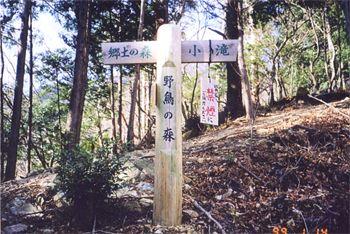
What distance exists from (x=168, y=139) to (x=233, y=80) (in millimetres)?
6719

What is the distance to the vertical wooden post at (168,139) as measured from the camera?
12.8 ft

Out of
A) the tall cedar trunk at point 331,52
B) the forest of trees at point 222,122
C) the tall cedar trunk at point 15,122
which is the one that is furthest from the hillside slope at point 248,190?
the tall cedar trunk at point 331,52

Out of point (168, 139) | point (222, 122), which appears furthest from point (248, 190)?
point (222, 122)

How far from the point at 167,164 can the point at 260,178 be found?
1.64 metres

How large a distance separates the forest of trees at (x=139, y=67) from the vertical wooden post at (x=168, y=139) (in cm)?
364

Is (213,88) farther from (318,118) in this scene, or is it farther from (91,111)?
(91,111)

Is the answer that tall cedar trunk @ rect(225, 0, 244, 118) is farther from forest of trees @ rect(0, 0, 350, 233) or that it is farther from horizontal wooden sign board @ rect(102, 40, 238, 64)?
horizontal wooden sign board @ rect(102, 40, 238, 64)

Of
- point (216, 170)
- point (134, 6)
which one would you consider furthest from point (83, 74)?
point (216, 170)

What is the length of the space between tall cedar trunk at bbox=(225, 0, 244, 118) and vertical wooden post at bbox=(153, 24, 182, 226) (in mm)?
6078

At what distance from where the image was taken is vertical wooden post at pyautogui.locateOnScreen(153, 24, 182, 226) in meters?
3.89

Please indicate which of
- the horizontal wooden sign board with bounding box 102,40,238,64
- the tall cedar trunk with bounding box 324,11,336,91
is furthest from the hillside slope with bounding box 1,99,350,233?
the tall cedar trunk with bounding box 324,11,336,91
